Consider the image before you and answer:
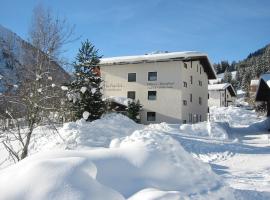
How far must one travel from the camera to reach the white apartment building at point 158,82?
33.8 metres

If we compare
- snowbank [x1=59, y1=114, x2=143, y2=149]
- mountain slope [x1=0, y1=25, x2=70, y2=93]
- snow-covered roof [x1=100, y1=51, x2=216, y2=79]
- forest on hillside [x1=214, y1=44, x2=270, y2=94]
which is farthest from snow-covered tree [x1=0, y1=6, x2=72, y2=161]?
forest on hillside [x1=214, y1=44, x2=270, y2=94]

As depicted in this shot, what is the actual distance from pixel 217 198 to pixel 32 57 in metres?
6.45

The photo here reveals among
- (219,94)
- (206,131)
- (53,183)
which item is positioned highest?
(219,94)

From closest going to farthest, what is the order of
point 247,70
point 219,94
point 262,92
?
point 262,92 < point 219,94 < point 247,70

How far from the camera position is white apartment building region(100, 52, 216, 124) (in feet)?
111

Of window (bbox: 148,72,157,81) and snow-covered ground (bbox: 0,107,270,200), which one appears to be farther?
window (bbox: 148,72,157,81)

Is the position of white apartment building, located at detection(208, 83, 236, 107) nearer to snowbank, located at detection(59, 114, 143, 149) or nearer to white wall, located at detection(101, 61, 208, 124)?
white wall, located at detection(101, 61, 208, 124)

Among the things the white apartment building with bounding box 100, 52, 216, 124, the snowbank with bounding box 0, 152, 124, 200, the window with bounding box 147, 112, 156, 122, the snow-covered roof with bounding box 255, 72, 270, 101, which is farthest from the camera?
the window with bounding box 147, 112, 156, 122

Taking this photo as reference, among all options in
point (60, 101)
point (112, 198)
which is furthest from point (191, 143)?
point (112, 198)

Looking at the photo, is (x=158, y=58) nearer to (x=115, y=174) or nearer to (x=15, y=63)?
(x=15, y=63)

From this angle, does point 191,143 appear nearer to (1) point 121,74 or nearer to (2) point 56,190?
(2) point 56,190

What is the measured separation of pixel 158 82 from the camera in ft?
114

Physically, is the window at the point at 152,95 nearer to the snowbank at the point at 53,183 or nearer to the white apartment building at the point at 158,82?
the white apartment building at the point at 158,82

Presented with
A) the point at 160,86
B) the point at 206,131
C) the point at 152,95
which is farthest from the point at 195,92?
the point at 206,131
